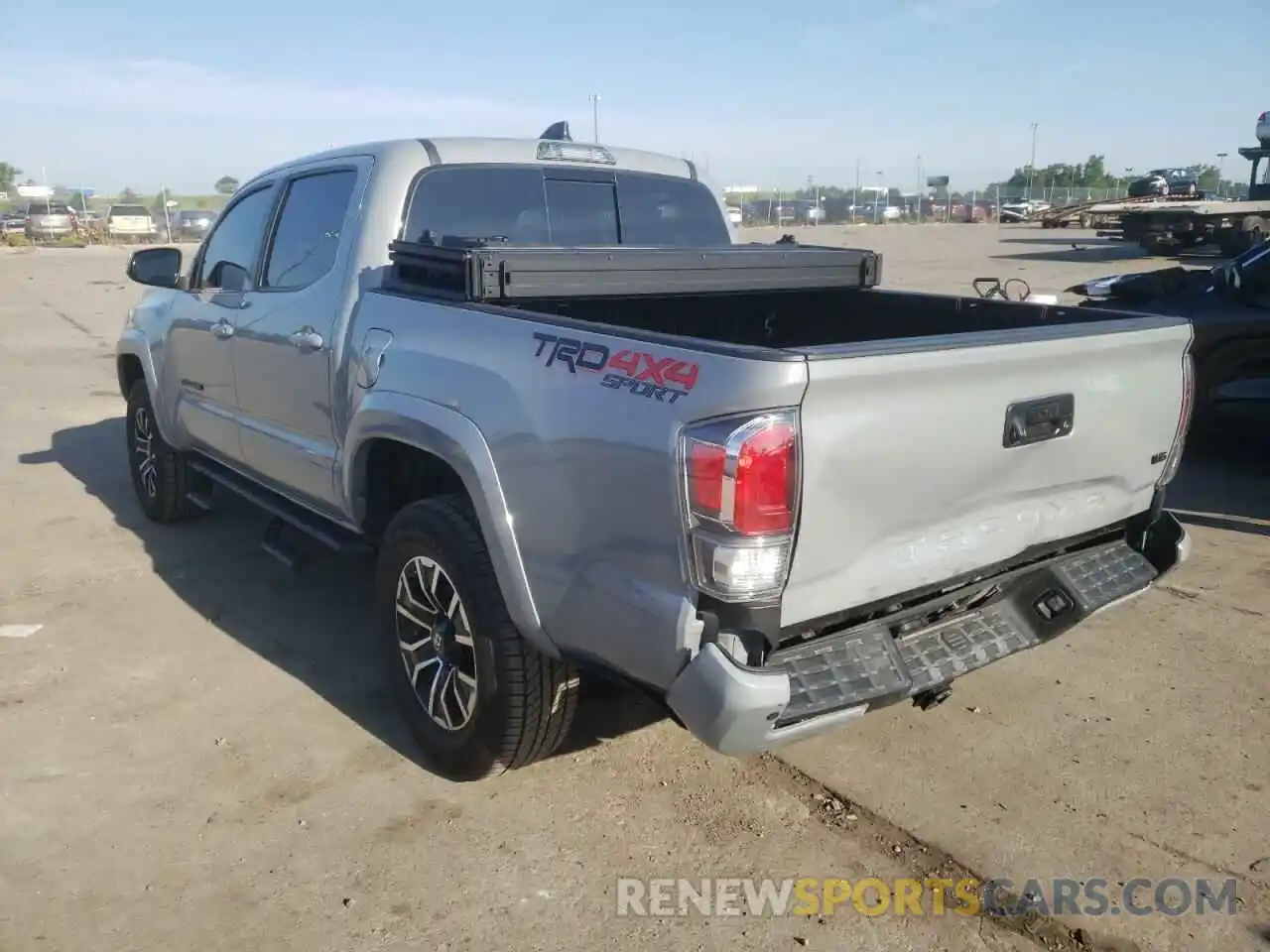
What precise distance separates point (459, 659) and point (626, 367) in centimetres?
127

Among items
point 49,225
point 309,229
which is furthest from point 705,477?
point 49,225

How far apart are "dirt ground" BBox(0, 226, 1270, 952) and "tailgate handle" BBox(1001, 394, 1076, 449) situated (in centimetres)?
119

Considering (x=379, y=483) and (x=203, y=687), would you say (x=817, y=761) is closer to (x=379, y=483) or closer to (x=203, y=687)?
(x=379, y=483)

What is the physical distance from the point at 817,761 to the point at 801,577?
1.27 m

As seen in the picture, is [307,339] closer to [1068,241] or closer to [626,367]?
[626,367]

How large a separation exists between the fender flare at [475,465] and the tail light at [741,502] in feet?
2.26

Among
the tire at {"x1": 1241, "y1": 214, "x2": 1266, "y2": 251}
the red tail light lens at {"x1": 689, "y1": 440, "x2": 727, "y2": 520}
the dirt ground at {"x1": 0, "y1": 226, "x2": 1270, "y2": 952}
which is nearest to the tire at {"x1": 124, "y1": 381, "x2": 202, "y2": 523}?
the dirt ground at {"x1": 0, "y1": 226, "x2": 1270, "y2": 952}

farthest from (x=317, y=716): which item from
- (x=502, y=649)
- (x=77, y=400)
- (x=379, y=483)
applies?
(x=77, y=400)

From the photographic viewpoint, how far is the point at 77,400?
397 inches

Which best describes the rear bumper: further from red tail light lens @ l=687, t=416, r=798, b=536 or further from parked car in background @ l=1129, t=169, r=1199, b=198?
parked car in background @ l=1129, t=169, r=1199, b=198

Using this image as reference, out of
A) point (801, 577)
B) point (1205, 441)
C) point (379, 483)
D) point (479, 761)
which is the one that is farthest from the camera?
point (1205, 441)

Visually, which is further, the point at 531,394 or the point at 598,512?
the point at 531,394

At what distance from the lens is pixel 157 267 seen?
526 centimetres

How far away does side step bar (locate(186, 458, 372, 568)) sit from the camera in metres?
4.18
